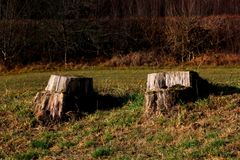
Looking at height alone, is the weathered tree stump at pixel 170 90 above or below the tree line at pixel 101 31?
below

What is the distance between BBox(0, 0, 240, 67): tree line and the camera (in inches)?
1224

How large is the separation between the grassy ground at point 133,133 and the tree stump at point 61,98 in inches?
9.8

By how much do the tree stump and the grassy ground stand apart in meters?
0.25

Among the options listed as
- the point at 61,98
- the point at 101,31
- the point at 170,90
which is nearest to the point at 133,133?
the point at 170,90

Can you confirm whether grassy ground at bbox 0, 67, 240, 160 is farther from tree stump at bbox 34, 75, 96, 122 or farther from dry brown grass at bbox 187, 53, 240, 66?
dry brown grass at bbox 187, 53, 240, 66

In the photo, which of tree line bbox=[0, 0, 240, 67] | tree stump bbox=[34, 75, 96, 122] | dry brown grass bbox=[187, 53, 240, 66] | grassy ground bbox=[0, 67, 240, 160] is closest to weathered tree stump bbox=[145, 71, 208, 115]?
grassy ground bbox=[0, 67, 240, 160]

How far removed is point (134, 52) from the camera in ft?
103

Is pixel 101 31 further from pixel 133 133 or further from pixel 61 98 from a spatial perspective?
pixel 133 133

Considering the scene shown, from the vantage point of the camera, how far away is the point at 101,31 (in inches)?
1292

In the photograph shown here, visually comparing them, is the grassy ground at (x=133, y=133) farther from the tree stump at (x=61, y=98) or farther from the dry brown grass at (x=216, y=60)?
the dry brown grass at (x=216, y=60)

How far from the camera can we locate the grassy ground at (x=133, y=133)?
799cm

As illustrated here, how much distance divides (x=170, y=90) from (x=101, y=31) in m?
23.4

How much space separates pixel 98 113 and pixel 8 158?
8.33ft

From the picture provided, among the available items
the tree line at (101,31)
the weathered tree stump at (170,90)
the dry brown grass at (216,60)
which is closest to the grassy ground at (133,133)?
the weathered tree stump at (170,90)
